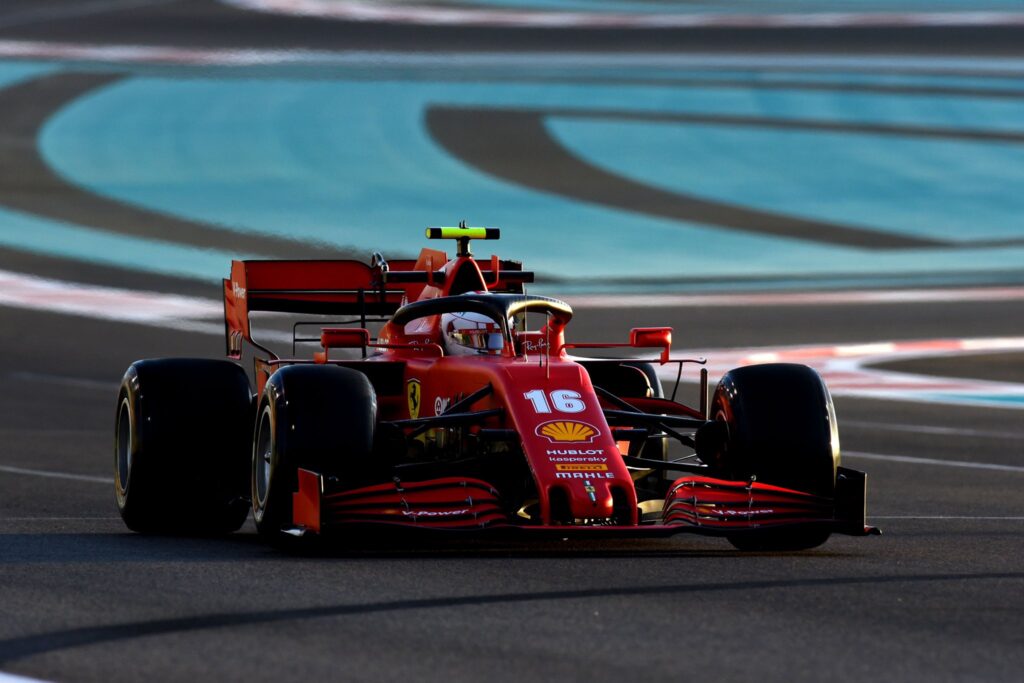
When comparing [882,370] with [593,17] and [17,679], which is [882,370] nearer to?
[17,679]

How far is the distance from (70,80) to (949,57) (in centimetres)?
2055

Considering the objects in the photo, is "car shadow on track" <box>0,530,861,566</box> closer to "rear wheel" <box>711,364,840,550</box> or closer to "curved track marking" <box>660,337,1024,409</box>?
"rear wheel" <box>711,364,840,550</box>

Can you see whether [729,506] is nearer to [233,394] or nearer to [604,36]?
[233,394]

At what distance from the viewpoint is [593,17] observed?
54344 millimetres

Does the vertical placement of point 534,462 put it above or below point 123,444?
above

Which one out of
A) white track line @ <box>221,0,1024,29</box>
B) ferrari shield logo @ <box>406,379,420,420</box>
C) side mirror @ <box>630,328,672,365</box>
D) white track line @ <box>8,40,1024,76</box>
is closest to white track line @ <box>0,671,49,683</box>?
ferrari shield logo @ <box>406,379,420,420</box>

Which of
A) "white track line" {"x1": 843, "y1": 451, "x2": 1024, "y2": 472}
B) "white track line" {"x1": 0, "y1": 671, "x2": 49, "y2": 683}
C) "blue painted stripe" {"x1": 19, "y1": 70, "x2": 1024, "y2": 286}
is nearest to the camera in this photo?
"white track line" {"x1": 0, "y1": 671, "x2": 49, "y2": 683}

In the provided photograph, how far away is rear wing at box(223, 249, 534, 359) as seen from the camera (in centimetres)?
1298

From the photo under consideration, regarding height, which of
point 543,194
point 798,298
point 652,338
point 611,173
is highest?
point 611,173

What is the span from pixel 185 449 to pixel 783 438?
327 centimetres

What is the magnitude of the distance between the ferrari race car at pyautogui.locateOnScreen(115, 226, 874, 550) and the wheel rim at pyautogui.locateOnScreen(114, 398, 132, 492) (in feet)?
0.07

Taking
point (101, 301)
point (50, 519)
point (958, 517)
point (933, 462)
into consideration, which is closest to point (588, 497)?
point (958, 517)

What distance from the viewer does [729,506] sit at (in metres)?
9.95

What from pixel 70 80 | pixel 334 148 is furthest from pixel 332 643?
pixel 70 80
